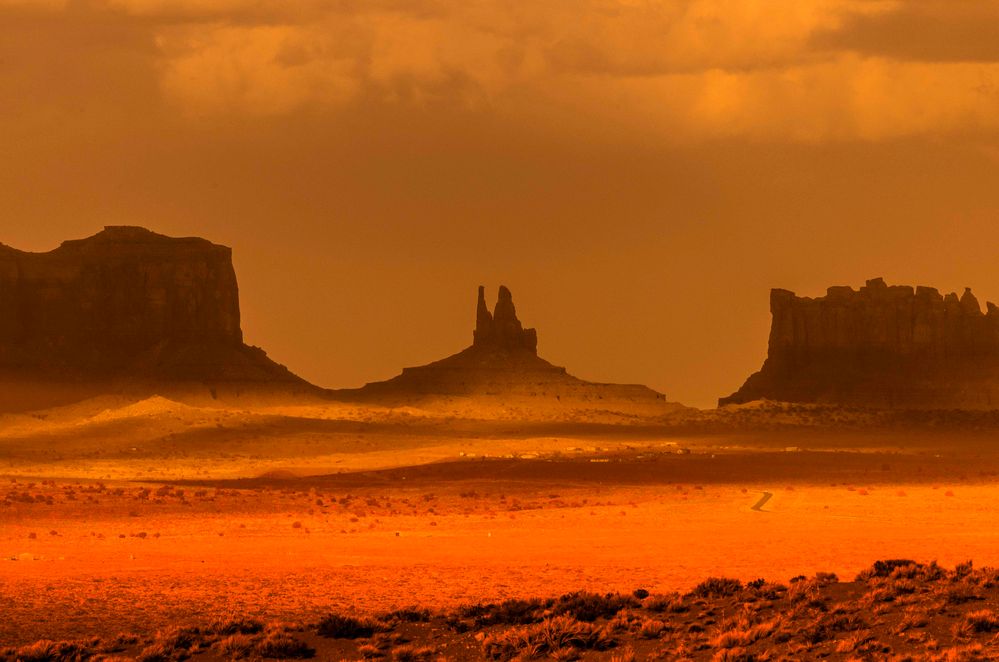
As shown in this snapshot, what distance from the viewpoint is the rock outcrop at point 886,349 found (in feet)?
617

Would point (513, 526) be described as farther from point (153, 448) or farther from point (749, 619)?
point (153, 448)

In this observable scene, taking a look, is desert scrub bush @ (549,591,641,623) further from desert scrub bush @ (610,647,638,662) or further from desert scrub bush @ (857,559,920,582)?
desert scrub bush @ (857,559,920,582)

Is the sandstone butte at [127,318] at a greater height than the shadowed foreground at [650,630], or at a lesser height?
greater

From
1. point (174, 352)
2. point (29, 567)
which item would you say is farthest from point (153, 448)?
point (29, 567)

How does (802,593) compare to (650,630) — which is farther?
(802,593)

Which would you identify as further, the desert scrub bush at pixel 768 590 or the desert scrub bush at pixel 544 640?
the desert scrub bush at pixel 768 590

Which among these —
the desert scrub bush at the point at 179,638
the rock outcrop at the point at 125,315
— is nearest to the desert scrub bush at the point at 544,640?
the desert scrub bush at the point at 179,638

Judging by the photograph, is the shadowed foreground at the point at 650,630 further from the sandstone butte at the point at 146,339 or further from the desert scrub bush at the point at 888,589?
the sandstone butte at the point at 146,339

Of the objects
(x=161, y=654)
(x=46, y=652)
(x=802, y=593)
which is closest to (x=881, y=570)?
(x=802, y=593)

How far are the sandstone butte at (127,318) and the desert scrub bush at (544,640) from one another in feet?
449

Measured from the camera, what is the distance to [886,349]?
19425 centimetres

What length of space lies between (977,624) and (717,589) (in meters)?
4.88

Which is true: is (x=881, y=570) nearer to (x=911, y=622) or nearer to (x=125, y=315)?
(x=911, y=622)

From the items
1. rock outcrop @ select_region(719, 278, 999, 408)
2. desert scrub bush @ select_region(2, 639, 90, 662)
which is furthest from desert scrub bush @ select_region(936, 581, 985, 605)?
rock outcrop @ select_region(719, 278, 999, 408)
